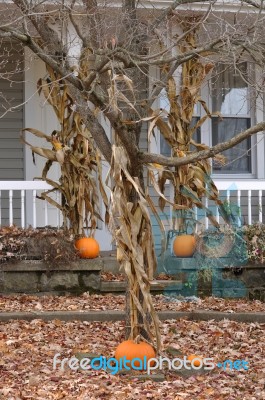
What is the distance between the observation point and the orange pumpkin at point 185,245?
38.0ft

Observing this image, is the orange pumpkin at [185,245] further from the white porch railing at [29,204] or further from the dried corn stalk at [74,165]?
the white porch railing at [29,204]

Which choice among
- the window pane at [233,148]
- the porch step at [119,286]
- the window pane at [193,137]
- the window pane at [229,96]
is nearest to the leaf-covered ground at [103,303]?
the porch step at [119,286]

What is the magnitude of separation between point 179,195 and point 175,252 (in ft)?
2.64

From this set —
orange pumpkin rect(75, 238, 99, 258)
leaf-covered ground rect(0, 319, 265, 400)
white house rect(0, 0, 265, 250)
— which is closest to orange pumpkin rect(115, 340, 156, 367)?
leaf-covered ground rect(0, 319, 265, 400)

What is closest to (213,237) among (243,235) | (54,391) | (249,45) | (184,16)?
(243,235)

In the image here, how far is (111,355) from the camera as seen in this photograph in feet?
27.0

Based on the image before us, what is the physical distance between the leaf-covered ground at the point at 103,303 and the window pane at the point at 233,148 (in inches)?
146

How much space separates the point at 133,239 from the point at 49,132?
6029 mm

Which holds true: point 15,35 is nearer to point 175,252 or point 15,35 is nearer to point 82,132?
point 82,132

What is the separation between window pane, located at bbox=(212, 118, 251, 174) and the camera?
47.4 ft

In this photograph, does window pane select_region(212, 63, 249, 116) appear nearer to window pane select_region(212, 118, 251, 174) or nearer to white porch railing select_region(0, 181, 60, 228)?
window pane select_region(212, 118, 251, 174)

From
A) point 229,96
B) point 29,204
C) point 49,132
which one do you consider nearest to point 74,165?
point 29,204

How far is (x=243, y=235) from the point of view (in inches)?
456

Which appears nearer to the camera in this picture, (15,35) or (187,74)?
(15,35)
